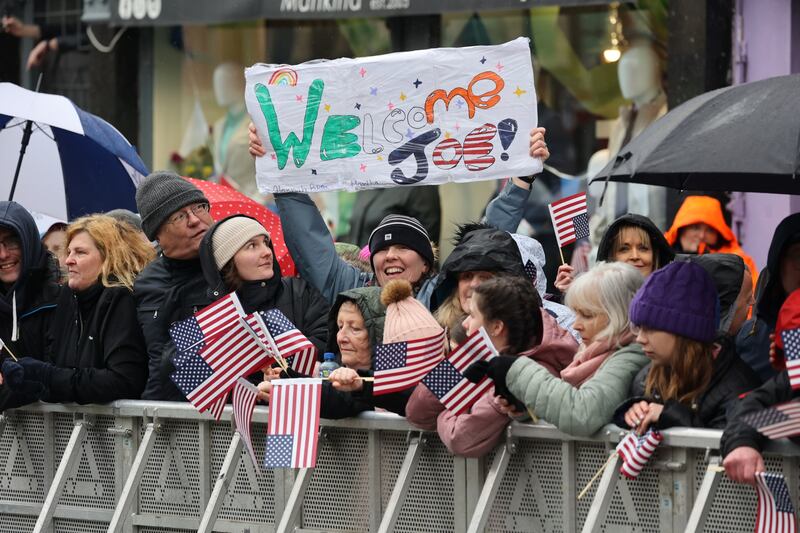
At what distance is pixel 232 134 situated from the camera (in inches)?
576

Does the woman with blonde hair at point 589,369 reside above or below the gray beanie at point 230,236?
below

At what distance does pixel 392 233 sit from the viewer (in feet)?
24.8

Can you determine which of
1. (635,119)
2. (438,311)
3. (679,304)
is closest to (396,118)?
(438,311)

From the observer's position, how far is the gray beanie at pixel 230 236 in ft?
24.4

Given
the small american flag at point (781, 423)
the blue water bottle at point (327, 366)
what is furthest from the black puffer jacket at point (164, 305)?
the small american flag at point (781, 423)

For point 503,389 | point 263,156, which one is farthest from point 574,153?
point 503,389

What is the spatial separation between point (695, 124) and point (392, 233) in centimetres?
206

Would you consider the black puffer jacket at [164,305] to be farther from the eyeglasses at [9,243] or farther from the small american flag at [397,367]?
the small american flag at [397,367]

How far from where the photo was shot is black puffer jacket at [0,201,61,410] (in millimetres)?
8094

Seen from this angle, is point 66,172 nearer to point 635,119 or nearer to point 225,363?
point 225,363

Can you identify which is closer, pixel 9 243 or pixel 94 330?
pixel 94 330

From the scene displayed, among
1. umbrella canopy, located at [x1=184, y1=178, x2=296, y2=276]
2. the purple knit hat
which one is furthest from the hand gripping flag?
umbrella canopy, located at [x1=184, y1=178, x2=296, y2=276]

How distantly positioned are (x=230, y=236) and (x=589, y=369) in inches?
85.6

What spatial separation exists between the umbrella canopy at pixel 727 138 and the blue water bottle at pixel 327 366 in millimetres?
1480
